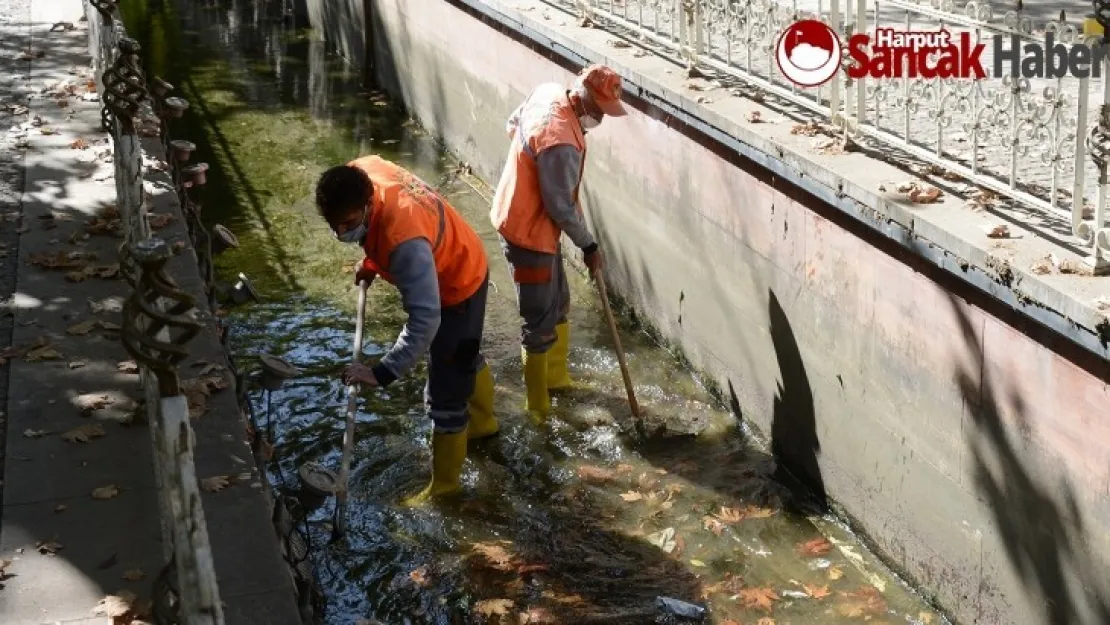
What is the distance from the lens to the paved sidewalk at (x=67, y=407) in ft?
17.6

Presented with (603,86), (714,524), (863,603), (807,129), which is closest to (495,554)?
(714,524)

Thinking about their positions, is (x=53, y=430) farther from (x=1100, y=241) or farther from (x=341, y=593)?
(x=1100, y=241)

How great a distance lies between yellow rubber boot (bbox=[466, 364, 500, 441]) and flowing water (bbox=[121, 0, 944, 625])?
8 centimetres

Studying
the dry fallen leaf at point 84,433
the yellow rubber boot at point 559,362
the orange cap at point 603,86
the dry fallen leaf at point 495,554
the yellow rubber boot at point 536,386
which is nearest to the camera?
the dry fallen leaf at point 84,433

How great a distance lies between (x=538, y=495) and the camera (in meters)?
7.73

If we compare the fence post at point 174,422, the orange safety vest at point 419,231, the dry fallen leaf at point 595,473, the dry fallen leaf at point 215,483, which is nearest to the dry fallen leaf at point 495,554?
the dry fallen leaf at point 595,473

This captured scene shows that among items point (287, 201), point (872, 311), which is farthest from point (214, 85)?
point (872, 311)

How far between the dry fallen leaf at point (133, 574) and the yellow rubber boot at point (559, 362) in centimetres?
372

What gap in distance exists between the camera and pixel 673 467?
7969 mm

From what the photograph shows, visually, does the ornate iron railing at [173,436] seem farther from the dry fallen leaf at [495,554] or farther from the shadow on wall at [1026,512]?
the shadow on wall at [1026,512]

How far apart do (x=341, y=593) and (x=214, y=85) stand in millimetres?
10987

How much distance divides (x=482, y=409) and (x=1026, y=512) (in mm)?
3275

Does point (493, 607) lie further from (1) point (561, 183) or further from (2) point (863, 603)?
(1) point (561, 183)

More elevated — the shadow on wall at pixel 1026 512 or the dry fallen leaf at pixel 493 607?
the shadow on wall at pixel 1026 512
